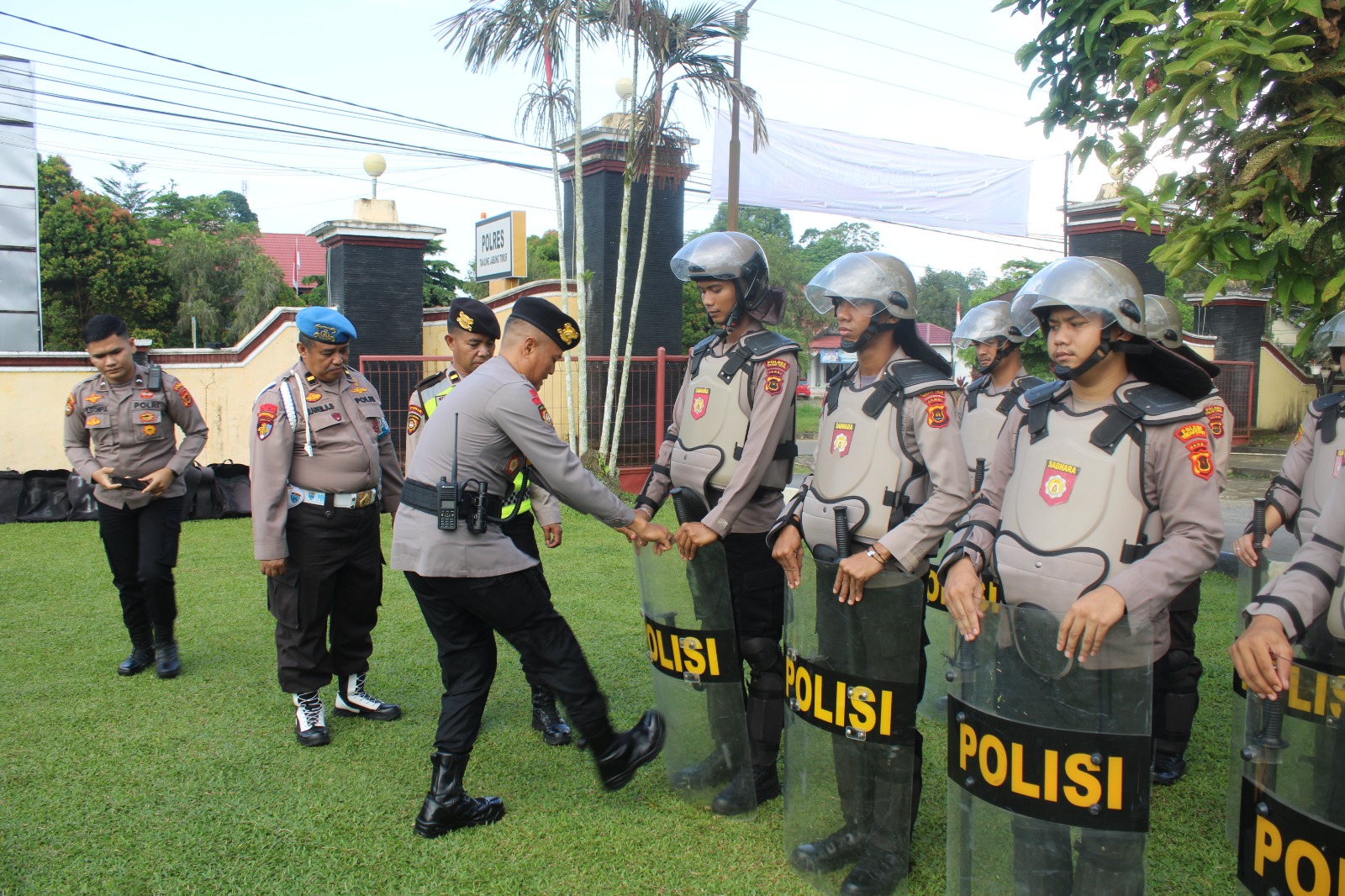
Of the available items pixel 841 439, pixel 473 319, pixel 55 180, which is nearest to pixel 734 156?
pixel 473 319

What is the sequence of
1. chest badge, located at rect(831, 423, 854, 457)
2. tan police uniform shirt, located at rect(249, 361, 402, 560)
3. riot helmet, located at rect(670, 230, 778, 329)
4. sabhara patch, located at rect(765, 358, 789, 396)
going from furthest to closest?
tan police uniform shirt, located at rect(249, 361, 402, 560)
riot helmet, located at rect(670, 230, 778, 329)
sabhara patch, located at rect(765, 358, 789, 396)
chest badge, located at rect(831, 423, 854, 457)

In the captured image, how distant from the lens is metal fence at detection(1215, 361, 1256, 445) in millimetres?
15977

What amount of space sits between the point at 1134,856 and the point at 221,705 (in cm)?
387

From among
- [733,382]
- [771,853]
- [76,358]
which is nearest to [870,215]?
[76,358]

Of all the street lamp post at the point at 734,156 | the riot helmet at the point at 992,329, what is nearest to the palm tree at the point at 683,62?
the street lamp post at the point at 734,156

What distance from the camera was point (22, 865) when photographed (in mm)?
2945

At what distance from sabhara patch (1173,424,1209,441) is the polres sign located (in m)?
11.4

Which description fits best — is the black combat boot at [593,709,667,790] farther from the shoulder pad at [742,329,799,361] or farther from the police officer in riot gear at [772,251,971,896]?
the shoulder pad at [742,329,799,361]

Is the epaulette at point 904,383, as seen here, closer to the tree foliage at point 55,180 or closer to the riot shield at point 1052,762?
the riot shield at point 1052,762

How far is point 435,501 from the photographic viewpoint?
3125 millimetres

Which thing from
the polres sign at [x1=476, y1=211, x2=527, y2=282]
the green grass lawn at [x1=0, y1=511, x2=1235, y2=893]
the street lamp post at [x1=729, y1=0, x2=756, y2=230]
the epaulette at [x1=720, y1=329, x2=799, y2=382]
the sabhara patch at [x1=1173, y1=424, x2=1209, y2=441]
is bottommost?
the green grass lawn at [x1=0, y1=511, x2=1235, y2=893]

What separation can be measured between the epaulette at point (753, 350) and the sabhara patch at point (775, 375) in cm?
3

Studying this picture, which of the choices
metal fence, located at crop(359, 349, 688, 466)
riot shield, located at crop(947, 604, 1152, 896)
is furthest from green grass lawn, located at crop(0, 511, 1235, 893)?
metal fence, located at crop(359, 349, 688, 466)

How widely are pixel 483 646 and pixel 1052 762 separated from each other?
1895 millimetres
